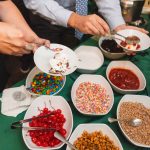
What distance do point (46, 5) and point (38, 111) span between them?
66cm

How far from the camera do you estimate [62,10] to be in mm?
1406

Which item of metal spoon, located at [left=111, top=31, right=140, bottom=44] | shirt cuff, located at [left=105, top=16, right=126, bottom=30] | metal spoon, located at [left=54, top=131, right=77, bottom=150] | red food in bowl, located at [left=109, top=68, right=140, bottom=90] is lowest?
red food in bowl, located at [left=109, top=68, right=140, bottom=90]

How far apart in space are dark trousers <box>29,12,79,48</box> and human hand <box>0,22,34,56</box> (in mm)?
693

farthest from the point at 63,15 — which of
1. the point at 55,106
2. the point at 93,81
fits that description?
the point at 55,106

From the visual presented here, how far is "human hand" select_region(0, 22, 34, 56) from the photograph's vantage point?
93 cm

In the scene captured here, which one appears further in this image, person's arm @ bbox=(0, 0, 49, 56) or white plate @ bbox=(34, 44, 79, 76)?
white plate @ bbox=(34, 44, 79, 76)

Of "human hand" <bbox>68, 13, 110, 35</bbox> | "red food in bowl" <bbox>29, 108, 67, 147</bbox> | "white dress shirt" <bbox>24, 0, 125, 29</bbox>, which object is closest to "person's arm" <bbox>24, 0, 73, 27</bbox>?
"white dress shirt" <bbox>24, 0, 125, 29</bbox>

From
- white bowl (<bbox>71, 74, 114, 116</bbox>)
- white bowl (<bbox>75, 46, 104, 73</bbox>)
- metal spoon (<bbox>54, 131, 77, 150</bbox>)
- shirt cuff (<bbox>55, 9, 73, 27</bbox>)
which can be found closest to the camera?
metal spoon (<bbox>54, 131, 77, 150</bbox>)

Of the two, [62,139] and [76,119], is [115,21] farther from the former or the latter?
[62,139]

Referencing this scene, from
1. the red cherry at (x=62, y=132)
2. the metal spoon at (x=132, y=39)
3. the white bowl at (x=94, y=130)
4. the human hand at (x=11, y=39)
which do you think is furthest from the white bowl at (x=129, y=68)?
the human hand at (x=11, y=39)

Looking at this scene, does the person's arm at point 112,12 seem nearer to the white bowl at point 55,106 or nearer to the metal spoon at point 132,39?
the metal spoon at point 132,39

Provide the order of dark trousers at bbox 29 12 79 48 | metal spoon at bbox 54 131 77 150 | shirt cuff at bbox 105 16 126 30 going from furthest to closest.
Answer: dark trousers at bbox 29 12 79 48, shirt cuff at bbox 105 16 126 30, metal spoon at bbox 54 131 77 150

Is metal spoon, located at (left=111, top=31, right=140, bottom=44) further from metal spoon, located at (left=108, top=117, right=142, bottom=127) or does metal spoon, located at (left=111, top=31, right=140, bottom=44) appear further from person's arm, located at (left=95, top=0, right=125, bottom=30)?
metal spoon, located at (left=108, top=117, right=142, bottom=127)

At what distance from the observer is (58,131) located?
3.19 feet
